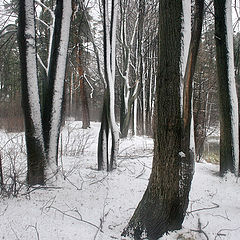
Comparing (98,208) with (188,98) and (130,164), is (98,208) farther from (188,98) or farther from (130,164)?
(130,164)

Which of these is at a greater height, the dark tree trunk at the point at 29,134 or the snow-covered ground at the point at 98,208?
the dark tree trunk at the point at 29,134

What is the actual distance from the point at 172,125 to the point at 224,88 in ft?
11.7

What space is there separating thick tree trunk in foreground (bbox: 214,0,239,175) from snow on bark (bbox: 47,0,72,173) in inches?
133

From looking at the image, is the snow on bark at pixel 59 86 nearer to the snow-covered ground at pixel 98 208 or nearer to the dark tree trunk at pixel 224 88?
the snow-covered ground at pixel 98 208

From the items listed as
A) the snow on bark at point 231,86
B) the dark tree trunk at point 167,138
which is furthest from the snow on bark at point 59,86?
the snow on bark at point 231,86

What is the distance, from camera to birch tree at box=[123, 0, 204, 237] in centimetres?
269

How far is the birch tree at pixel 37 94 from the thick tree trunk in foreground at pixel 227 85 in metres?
3.40

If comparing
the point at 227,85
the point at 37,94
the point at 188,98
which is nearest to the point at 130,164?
the point at 227,85

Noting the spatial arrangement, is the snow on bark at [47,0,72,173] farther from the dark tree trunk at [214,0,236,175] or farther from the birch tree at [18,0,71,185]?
the dark tree trunk at [214,0,236,175]

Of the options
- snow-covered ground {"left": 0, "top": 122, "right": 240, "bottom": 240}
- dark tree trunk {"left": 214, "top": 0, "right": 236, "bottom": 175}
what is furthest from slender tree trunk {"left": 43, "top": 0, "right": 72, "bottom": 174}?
dark tree trunk {"left": 214, "top": 0, "right": 236, "bottom": 175}

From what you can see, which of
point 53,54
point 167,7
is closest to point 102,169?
point 53,54

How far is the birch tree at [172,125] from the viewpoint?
2691mm

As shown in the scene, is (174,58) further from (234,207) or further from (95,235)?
(234,207)

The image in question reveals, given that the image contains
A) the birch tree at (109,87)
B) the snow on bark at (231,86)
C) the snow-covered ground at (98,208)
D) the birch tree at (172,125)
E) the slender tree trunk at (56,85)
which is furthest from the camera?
the birch tree at (109,87)
